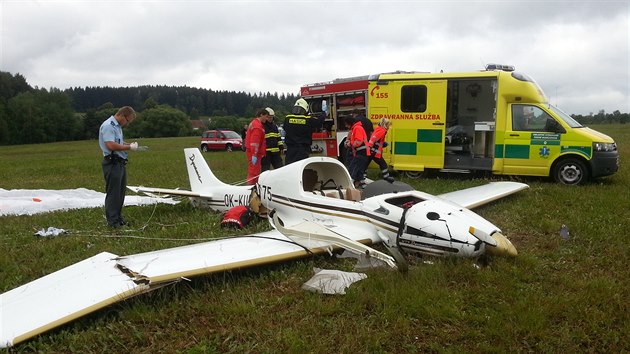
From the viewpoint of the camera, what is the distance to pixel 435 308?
3727 mm

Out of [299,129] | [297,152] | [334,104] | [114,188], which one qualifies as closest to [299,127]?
[299,129]

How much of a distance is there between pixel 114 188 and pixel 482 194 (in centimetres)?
620

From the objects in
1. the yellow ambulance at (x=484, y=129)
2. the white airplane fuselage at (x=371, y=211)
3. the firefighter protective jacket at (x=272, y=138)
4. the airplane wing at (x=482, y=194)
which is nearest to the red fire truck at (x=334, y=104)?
the yellow ambulance at (x=484, y=129)

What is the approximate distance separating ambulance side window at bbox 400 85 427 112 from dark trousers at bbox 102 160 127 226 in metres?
7.28

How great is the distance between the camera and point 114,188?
671 centimetres

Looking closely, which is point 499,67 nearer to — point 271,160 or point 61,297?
point 271,160

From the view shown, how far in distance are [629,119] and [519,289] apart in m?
75.2

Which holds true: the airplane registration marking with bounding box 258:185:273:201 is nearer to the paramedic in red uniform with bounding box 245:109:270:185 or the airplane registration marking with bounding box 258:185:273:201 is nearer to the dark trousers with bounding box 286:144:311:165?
the paramedic in red uniform with bounding box 245:109:270:185

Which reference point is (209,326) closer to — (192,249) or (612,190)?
(192,249)

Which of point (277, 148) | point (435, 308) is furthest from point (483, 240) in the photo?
point (277, 148)

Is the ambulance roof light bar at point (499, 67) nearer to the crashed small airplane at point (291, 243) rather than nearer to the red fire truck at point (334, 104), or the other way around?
the red fire truck at point (334, 104)

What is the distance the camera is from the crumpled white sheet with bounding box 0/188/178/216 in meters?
8.40

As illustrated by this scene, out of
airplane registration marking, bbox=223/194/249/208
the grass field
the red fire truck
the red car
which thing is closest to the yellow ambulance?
the red fire truck

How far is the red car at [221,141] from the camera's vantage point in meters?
30.1
